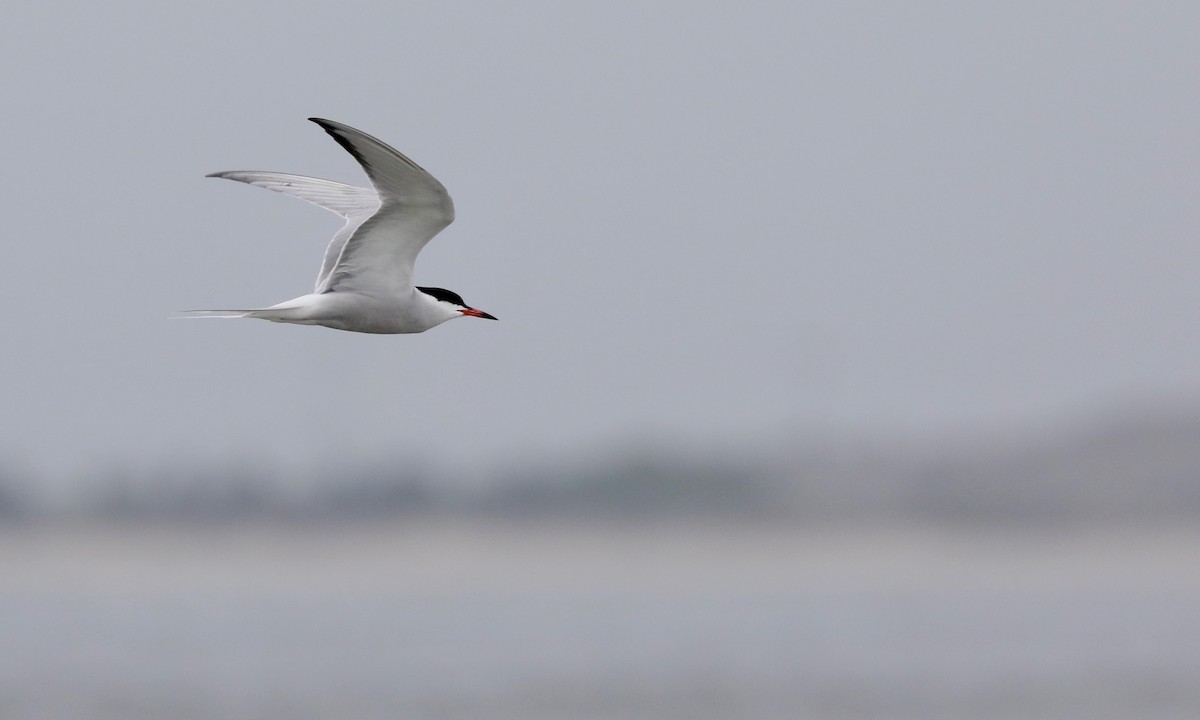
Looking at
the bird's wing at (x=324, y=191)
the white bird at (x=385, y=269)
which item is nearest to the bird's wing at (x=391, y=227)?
the white bird at (x=385, y=269)

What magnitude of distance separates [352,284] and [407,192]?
1.97 feet

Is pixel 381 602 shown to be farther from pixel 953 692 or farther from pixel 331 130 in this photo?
pixel 331 130

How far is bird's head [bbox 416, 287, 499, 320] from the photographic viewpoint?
8859 mm

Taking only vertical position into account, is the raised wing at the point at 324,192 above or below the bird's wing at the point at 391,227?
above

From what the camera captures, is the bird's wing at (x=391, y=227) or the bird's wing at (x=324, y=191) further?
the bird's wing at (x=324, y=191)

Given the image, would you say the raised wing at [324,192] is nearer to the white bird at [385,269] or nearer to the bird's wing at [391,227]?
the white bird at [385,269]

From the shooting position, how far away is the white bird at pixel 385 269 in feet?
26.2

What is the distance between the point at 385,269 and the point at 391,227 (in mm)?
238

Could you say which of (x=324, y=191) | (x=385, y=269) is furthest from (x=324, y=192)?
(x=385, y=269)

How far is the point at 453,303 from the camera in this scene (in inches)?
353

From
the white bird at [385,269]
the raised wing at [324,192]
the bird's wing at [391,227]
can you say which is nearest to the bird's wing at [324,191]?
the raised wing at [324,192]

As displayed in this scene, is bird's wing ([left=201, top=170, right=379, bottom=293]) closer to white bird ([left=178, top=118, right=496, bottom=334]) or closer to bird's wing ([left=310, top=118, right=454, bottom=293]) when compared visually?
white bird ([left=178, top=118, right=496, bottom=334])

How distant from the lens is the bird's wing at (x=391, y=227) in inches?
310

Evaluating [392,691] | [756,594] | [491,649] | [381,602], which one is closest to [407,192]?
[392,691]
